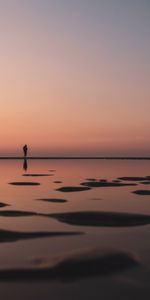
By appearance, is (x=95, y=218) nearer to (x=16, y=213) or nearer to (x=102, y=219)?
(x=102, y=219)

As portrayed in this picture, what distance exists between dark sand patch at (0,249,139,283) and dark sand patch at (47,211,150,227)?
3924mm

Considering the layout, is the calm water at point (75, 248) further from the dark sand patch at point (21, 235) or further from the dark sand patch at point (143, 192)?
the dark sand patch at point (143, 192)

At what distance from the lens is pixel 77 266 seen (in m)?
7.96

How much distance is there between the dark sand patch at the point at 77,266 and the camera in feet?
24.0

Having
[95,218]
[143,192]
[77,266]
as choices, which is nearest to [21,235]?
[77,266]

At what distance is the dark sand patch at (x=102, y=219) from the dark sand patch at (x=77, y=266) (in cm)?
392

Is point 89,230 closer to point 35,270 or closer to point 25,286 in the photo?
point 35,270

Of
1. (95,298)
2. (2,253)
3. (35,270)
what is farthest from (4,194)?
(95,298)

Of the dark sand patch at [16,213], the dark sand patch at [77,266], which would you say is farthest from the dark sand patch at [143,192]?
the dark sand patch at [77,266]

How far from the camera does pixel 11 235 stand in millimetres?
10914

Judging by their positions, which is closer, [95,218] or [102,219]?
[102,219]

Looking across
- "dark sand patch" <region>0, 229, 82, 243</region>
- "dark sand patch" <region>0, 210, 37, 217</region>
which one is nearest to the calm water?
"dark sand patch" <region>0, 229, 82, 243</region>

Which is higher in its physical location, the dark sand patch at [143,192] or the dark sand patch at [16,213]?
the dark sand patch at [143,192]

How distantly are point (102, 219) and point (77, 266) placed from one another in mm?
5967
